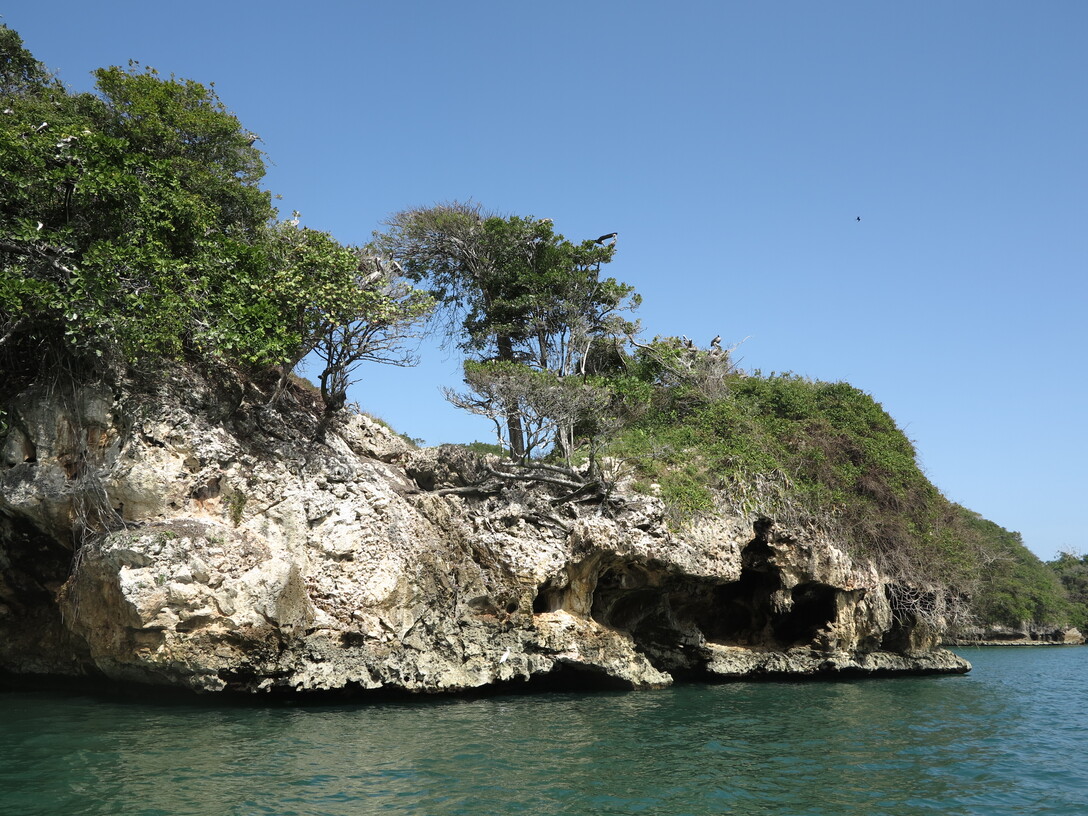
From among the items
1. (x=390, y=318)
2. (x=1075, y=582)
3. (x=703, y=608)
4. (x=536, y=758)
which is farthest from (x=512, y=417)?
(x=1075, y=582)

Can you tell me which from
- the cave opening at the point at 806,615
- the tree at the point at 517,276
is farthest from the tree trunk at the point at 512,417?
the cave opening at the point at 806,615

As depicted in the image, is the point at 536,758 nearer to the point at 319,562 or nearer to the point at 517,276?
the point at 319,562

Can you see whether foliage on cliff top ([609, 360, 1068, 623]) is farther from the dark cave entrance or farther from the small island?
the dark cave entrance

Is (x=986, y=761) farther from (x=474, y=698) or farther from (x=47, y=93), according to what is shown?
(x=47, y=93)

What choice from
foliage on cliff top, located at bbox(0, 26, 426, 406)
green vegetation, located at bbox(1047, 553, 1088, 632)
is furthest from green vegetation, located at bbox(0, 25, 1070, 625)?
green vegetation, located at bbox(1047, 553, 1088, 632)

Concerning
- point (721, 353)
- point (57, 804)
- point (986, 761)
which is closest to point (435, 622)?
point (57, 804)

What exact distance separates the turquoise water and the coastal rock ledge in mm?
1126

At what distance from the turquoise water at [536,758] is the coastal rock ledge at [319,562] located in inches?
44.3

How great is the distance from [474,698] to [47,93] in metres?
18.1

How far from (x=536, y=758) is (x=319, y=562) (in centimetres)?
729

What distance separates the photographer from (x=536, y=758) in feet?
38.5

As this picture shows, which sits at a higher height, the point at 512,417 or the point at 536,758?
the point at 512,417

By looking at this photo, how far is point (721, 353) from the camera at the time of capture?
31.6m

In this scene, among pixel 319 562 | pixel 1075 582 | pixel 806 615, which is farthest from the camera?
pixel 1075 582
